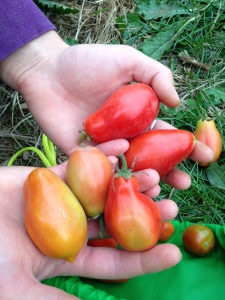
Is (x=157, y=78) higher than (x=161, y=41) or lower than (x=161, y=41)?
higher

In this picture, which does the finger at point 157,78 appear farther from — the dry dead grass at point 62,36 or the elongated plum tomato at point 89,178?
the dry dead grass at point 62,36

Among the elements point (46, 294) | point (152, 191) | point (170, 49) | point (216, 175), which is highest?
point (46, 294)

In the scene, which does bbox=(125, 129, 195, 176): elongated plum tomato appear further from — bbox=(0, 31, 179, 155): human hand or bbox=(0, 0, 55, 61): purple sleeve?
bbox=(0, 0, 55, 61): purple sleeve

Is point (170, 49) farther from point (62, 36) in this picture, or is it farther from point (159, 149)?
point (159, 149)

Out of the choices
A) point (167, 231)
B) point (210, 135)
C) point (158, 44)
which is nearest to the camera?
point (167, 231)

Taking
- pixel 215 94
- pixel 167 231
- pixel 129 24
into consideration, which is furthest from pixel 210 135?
pixel 129 24
